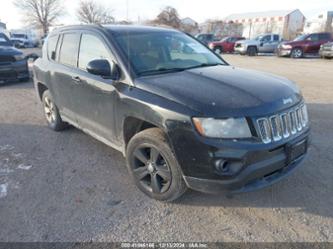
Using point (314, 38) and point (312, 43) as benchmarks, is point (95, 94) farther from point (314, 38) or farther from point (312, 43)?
point (314, 38)

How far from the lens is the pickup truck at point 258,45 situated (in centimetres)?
2398

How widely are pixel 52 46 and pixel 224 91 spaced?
3433 millimetres

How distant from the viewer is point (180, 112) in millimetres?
2477

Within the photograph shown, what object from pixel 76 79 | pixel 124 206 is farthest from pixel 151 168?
pixel 76 79

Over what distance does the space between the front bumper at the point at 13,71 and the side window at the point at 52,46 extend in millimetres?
5625

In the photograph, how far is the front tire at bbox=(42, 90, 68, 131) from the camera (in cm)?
494

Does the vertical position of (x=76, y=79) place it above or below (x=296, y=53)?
above

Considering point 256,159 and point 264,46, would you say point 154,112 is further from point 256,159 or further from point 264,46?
point 264,46

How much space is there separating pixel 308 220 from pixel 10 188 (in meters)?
3.27

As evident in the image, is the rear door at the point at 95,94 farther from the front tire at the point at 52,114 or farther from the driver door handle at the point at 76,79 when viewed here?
the front tire at the point at 52,114

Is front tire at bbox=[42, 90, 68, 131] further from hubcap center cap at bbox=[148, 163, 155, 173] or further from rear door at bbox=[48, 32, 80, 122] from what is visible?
hubcap center cap at bbox=[148, 163, 155, 173]

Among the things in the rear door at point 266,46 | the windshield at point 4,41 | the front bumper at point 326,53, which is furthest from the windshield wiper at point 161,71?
the rear door at point 266,46

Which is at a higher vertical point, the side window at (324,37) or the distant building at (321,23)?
the distant building at (321,23)

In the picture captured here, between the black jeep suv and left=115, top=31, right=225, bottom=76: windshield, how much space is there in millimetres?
15
